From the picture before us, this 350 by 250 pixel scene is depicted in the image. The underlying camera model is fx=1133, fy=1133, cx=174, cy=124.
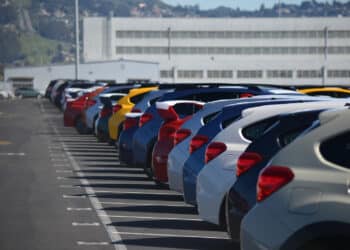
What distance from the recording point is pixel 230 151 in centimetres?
1170

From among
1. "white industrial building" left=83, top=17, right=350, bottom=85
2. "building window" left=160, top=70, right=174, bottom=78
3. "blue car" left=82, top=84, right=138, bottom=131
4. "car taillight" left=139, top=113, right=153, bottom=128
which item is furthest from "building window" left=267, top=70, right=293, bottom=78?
"car taillight" left=139, top=113, right=153, bottom=128

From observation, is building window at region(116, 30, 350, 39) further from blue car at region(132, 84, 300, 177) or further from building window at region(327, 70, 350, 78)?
blue car at region(132, 84, 300, 177)

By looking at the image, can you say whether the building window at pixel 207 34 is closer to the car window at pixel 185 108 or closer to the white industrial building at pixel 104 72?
the white industrial building at pixel 104 72

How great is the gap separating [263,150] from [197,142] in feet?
12.5

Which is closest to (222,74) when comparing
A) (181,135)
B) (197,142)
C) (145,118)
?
(145,118)

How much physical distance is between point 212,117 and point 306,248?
6928 mm

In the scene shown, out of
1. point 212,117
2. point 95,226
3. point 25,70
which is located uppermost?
point 212,117

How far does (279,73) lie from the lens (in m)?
106

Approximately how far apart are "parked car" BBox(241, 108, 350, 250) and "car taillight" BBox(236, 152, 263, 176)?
147cm

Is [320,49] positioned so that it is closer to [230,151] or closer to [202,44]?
[202,44]

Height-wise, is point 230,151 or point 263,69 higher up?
point 230,151

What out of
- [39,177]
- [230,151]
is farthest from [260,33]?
[230,151]

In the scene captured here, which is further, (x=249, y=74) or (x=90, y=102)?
(x=249, y=74)

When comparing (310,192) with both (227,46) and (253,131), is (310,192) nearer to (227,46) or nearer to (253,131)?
(253,131)
